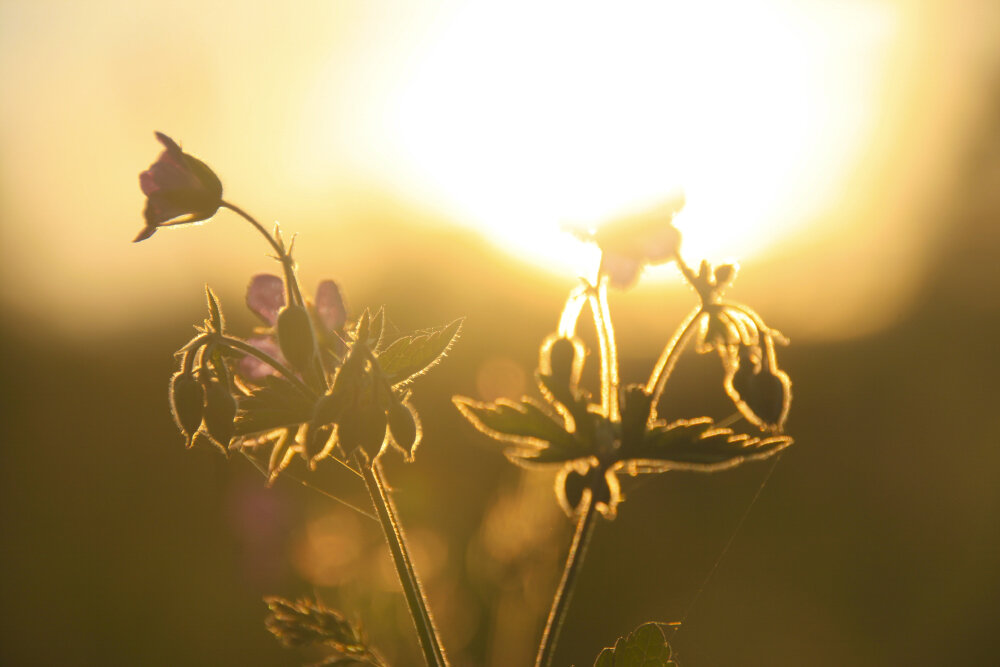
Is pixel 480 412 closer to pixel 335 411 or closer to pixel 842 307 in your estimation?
pixel 335 411

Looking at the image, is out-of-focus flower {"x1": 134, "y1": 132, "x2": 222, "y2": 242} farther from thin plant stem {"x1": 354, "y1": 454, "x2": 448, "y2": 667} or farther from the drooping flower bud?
the drooping flower bud

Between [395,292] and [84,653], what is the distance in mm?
6577

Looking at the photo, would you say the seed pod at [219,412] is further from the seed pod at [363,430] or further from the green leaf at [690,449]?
the green leaf at [690,449]

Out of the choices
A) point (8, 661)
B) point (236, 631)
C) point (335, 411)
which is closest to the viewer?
point (335, 411)

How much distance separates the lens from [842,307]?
652 inches

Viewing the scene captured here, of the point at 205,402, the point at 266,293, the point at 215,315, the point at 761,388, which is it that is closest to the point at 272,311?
the point at 266,293

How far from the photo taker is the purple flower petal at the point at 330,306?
2639mm

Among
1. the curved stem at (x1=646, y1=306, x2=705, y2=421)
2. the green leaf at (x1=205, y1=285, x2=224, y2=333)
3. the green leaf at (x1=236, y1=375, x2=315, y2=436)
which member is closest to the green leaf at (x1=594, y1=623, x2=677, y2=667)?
the curved stem at (x1=646, y1=306, x2=705, y2=421)

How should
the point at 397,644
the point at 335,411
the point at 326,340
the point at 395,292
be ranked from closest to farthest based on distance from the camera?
1. the point at 335,411
2. the point at 326,340
3. the point at 397,644
4. the point at 395,292

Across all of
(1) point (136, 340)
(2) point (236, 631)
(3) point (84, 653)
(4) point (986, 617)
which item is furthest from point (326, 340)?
(1) point (136, 340)

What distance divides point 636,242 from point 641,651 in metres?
1.05

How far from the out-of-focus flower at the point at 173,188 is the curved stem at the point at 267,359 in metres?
0.36

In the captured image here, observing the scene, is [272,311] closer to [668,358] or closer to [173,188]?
[173,188]

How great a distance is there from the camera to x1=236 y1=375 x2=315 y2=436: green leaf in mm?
2283
